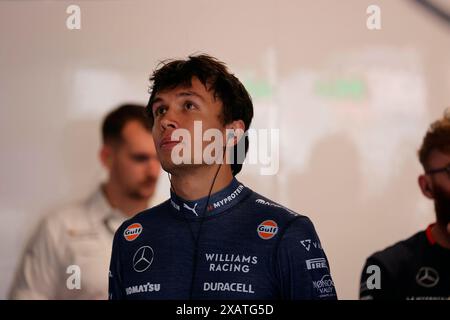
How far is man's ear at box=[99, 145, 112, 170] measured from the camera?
10.1ft

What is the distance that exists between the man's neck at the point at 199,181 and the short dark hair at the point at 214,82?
0.35ft

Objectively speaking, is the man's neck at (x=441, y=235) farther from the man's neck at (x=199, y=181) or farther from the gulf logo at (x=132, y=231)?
the gulf logo at (x=132, y=231)

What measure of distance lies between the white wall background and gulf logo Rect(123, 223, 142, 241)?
56cm

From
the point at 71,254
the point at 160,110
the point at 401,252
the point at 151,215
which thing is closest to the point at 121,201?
the point at 71,254

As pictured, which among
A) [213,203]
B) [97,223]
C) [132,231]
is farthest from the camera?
[97,223]

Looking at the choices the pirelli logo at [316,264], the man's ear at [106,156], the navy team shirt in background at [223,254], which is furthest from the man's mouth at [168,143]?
the man's ear at [106,156]

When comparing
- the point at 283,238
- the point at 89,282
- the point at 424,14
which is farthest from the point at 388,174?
the point at 89,282

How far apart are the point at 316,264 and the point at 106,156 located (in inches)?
50.9

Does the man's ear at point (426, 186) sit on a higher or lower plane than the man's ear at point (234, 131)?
lower

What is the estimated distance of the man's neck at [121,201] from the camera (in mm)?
3033

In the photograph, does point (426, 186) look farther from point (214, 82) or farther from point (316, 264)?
point (214, 82)

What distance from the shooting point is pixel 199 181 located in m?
2.39

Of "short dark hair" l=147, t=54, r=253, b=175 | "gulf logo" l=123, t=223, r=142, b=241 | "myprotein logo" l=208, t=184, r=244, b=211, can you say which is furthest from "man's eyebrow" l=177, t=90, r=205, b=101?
"gulf logo" l=123, t=223, r=142, b=241

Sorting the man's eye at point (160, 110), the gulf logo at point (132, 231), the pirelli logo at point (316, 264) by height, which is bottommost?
the pirelli logo at point (316, 264)
